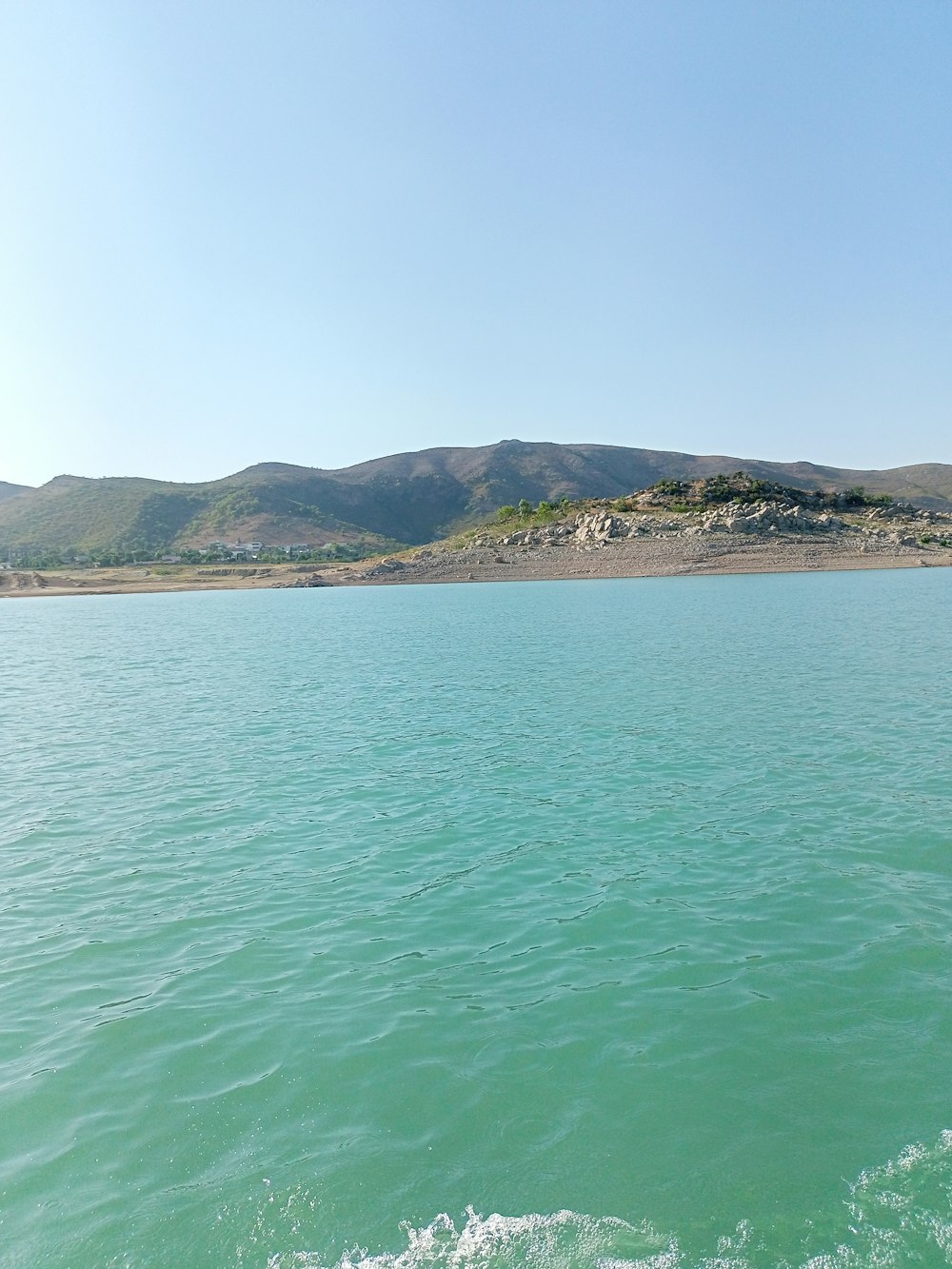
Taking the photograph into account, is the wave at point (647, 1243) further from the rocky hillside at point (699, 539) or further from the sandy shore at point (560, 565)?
the rocky hillside at point (699, 539)

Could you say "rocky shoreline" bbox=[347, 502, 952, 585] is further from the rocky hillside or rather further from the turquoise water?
the turquoise water

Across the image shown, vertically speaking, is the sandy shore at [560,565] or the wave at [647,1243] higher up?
the sandy shore at [560,565]

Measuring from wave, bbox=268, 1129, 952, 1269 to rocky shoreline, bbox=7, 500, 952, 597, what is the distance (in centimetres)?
8435

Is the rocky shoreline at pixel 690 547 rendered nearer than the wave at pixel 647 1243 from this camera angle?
No

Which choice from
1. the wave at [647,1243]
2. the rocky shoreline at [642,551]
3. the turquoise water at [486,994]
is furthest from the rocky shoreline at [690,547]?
the wave at [647,1243]

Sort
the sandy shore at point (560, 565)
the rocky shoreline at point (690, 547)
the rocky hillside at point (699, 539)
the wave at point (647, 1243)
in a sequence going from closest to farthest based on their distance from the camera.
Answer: the wave at point (647, 1243) < the sandy shore at point (560, 565) < the rocky shoreline at point (690, 547) < the rocky hillside at point (699, 539)

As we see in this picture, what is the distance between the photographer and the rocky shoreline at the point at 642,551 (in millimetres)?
88938

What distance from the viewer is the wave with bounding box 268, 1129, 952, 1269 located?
5.37 meters

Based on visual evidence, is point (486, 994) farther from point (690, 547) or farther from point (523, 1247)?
point (690, 547)

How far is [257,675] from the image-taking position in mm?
31734

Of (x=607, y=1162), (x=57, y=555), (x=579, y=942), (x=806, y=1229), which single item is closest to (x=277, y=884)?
(x=579, y=942)

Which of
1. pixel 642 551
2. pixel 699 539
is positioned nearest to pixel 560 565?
pixel 642 551

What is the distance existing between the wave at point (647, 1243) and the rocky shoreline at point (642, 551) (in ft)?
277

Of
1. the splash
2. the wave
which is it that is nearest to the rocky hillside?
the wave
